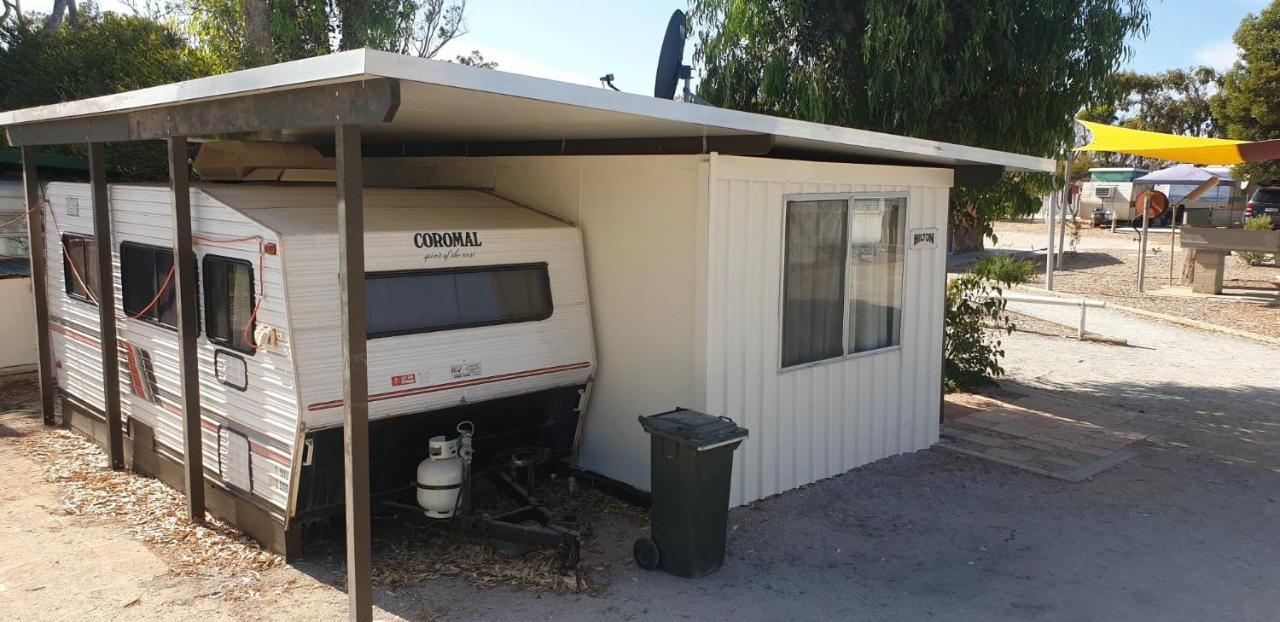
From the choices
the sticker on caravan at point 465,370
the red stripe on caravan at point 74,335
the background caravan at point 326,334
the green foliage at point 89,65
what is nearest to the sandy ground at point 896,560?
the background caravan at point 326,334

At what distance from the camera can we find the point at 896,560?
18.7ft

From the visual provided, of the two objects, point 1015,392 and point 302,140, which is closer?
point 302,140

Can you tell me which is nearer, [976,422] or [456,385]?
[456,385]

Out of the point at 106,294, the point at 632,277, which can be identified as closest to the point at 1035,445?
the point at 632,277

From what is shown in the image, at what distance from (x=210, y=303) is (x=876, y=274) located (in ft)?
15.5

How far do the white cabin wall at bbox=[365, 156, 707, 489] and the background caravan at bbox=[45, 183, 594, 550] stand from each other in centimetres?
19

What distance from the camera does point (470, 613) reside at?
4.82m

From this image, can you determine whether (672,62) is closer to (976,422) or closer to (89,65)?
(976,422)

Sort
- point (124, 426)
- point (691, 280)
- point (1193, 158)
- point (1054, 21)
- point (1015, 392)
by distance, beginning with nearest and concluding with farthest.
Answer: point (691, 280) < point (124, 426) < point (1054, 21) < point (1015, 392) < point (1193, 158)

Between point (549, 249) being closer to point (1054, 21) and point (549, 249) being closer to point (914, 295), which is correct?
point (914, 295)

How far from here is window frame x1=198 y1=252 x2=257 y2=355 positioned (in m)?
5.24

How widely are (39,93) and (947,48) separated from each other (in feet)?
39.9

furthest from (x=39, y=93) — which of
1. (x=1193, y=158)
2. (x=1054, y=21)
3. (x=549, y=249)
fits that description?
(x=1193, y=158)

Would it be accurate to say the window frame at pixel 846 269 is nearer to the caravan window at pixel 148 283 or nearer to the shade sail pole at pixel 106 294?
the caravan window at pixel 148 283
